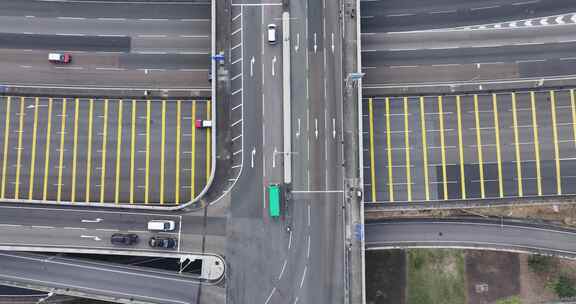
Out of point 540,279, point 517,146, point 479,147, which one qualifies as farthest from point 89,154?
point 540,279

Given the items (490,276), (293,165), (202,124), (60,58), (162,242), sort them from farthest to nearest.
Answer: (60,58) < (202,124) < (490,276) < (293,165) < (162,242)

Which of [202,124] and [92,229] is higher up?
[202,124]

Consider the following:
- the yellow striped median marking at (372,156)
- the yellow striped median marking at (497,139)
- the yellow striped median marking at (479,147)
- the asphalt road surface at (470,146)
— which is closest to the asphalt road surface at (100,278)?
the yellow striped median marking at (372,156)

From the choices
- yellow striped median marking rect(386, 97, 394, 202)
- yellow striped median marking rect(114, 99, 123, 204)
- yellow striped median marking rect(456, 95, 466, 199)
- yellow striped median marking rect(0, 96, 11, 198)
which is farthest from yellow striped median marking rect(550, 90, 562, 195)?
yellow striped median marking rect(0, 96, 11, 198)

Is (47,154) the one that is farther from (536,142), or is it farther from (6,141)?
(536,142)

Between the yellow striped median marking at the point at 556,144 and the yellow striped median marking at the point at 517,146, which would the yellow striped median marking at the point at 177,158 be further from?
the yellow striped median marking at the point at 556,144

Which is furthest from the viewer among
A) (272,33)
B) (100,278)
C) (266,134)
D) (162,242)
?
(100,278)
